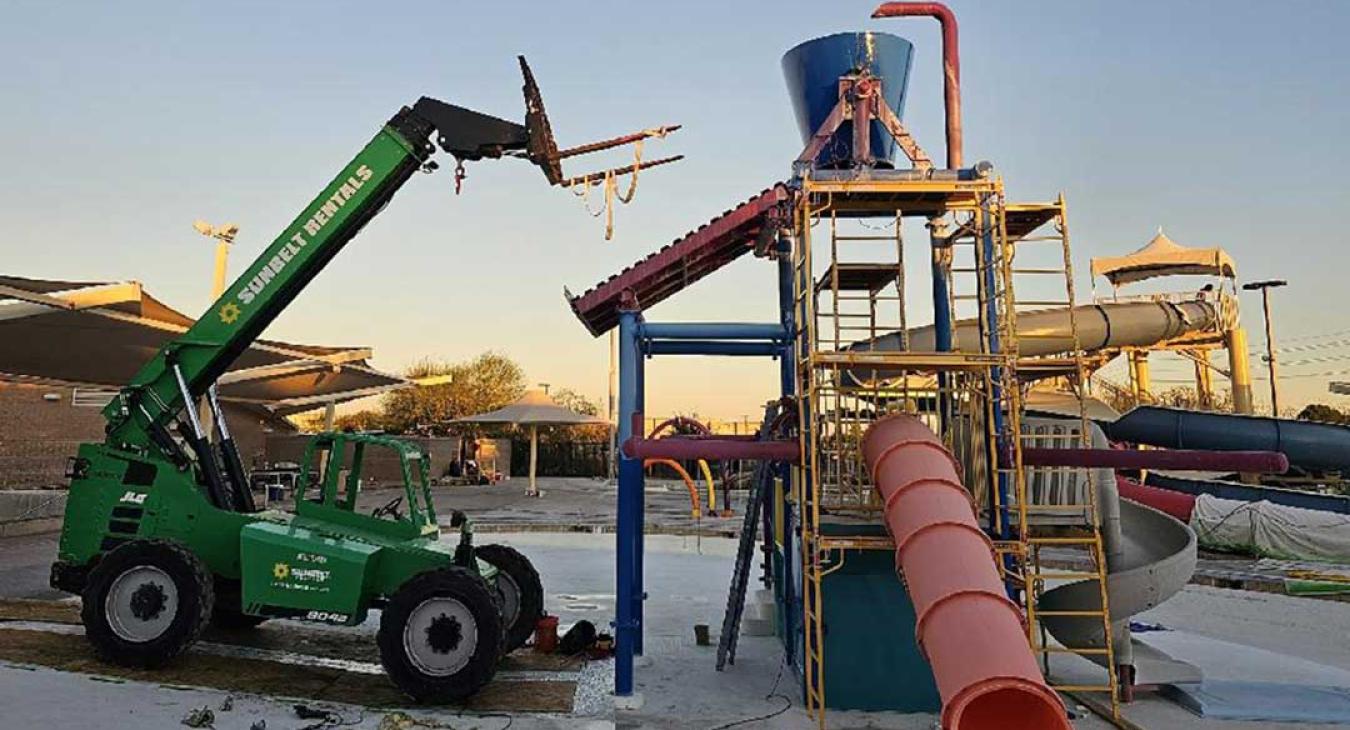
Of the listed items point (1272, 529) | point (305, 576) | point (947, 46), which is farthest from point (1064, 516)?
Answer: point (1272, 529)

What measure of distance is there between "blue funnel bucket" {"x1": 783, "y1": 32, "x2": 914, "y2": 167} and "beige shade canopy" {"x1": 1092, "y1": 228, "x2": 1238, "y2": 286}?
98.1 feet

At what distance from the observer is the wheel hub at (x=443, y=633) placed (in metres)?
7.81

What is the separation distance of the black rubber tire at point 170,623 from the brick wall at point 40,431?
22.6 metres

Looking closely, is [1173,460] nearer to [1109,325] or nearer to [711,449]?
[711,449]

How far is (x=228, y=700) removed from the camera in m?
7.29

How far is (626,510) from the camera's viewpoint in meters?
8.58

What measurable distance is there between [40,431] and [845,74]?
1277 inches

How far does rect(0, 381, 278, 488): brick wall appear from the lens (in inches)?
1097

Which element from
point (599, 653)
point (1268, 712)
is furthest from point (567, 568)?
point (1268, 712)

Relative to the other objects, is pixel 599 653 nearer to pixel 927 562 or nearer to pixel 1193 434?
pixel 927 562

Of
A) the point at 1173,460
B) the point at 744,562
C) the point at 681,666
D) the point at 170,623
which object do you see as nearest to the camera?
the point at 1173,460

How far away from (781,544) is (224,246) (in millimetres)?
22196

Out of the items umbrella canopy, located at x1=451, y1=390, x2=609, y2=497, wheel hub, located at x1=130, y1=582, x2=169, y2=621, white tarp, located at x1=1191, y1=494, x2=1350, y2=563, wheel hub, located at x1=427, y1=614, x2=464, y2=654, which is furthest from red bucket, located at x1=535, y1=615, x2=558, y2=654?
umbrella canopy, located at x1=451, y1=390, x2=609, y2=497

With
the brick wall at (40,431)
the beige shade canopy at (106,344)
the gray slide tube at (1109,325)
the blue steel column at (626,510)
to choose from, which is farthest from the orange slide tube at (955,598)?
the brick wall at (40,431)
